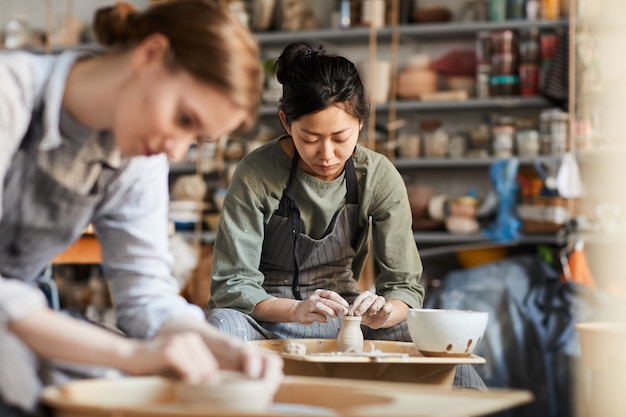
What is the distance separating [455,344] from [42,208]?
0.96 metres

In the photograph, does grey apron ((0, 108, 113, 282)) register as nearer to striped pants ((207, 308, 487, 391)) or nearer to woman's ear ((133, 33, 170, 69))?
woman's ear ((133, 33, 170, 69))

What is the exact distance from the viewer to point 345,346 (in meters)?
2.11

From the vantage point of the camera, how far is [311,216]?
2490 millimetres

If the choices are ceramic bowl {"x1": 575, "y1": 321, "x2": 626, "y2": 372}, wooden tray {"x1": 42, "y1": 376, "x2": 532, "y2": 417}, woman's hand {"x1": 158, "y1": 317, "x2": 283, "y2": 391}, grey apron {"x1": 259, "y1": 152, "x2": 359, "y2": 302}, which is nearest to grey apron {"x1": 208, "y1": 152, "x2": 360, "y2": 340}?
grey apron {"x1": 259, "y1": 152, "x2": 359, "y2": 302}

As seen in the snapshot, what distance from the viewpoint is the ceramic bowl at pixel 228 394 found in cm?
115

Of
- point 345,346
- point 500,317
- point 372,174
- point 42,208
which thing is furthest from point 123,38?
point 500,317

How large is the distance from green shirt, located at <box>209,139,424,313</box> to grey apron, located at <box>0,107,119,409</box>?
0.89m

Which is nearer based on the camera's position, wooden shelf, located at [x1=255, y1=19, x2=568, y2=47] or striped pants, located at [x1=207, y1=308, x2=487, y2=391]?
striped pants, located at [x1=207, y1=308, x2=487, y2=391]

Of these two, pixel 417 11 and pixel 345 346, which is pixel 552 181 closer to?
pixel 417 11

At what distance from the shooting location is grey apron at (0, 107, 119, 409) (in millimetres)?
1384

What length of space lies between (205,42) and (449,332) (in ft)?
3.14

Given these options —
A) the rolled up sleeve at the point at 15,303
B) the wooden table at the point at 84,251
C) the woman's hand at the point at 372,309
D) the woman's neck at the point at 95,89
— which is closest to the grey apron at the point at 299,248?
the woman's hand at the point at 372,309

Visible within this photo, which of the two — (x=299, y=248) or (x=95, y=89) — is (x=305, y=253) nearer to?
(x=299, y=248)

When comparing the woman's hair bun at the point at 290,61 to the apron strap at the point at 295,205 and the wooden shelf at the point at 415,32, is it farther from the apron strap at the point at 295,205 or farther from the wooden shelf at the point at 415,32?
the wooden shelf at the point at 415,32
